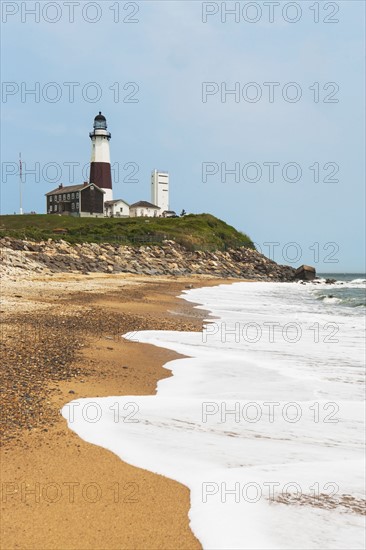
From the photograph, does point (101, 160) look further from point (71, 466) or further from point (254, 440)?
point (71, 466)

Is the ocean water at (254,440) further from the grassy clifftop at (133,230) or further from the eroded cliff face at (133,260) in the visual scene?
the grassy clifftop at (133,230)

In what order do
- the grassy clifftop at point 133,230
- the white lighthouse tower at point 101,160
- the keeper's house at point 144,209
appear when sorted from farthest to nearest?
the keeper's house at point 144,209 → the white lighthouse tower at point 101,160 → the grassy clifftop at point 133,230

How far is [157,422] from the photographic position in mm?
5746

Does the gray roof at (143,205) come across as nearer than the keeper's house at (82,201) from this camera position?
No

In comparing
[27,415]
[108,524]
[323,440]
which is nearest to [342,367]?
[323,440]

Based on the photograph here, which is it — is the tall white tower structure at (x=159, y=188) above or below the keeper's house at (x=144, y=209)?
above

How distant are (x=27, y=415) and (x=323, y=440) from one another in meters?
3.46

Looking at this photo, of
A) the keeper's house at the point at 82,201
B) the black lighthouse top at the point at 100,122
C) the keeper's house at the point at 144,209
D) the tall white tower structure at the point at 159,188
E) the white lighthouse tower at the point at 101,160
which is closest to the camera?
the keeper's house at the point at 82,201

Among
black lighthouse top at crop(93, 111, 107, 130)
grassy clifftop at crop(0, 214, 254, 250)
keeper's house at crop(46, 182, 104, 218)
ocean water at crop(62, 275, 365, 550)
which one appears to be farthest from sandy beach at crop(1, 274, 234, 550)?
black lighthouse top at crop(93, 111, 107, 130)

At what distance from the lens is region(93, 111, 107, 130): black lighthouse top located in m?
85.0

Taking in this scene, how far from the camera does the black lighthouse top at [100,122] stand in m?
85.0

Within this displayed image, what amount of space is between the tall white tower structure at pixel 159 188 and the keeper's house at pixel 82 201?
66.7 ft

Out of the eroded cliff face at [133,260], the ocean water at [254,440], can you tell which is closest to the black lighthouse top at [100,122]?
the eroded cliff face at [133,260]

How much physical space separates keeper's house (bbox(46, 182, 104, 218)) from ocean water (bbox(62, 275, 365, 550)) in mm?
73518
